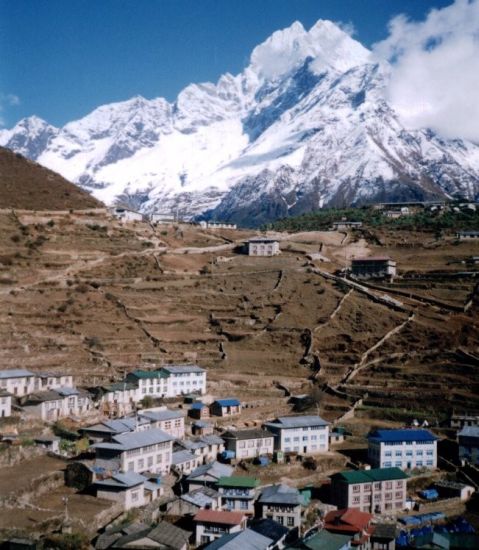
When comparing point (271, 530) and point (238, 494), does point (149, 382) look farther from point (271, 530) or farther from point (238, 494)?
point (271, 530)

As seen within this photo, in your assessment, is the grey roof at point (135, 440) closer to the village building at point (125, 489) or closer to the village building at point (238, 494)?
the village building at point (125, 489)

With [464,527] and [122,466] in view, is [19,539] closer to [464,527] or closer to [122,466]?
[122,466]

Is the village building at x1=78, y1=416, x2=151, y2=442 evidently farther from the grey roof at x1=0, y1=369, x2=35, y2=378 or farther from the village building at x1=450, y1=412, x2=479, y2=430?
the village building at x1=450, y1=412, x2=479, y2=430

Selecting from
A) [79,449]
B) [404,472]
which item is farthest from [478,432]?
[79,449]

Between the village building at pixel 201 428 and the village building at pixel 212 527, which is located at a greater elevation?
the village building at pixel 201 428

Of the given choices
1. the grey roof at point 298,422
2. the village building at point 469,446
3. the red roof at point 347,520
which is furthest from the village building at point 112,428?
the village building at point 469,446

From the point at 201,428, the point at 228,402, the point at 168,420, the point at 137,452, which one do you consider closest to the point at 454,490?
the point at 201,428
